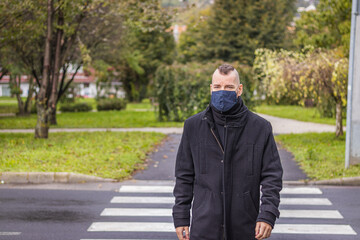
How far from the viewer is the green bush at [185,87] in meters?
25.6

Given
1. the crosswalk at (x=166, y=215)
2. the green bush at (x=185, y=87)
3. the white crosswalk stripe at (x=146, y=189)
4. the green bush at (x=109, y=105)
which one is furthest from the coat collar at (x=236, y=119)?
the green bush at (x=109, y=105)

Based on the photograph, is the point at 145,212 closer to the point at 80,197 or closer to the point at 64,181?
the point at 80,197

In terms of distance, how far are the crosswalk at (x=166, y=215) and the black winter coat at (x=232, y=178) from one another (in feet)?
11.6

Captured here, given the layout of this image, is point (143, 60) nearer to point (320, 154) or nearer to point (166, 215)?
point (320, 154)

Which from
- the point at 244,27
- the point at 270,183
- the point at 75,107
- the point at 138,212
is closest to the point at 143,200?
the point at 138,212

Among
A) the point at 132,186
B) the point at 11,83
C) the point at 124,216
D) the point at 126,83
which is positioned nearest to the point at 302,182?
the point at 132,186

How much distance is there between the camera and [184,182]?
3.94 meters

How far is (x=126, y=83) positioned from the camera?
6675 centimetres

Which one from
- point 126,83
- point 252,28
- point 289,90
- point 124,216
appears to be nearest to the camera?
point 124,216

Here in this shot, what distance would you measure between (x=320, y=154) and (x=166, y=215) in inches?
278

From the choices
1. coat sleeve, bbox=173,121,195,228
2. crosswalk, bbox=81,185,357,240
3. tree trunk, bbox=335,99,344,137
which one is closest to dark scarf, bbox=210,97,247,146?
coat sleeve, bbox=173,121,195,228

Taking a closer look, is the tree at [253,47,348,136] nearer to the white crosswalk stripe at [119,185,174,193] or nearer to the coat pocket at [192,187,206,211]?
the white crosswalk stripe at [119,185,174,193]

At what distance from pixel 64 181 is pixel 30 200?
1632mm

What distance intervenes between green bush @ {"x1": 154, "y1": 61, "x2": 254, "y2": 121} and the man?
2124cm
